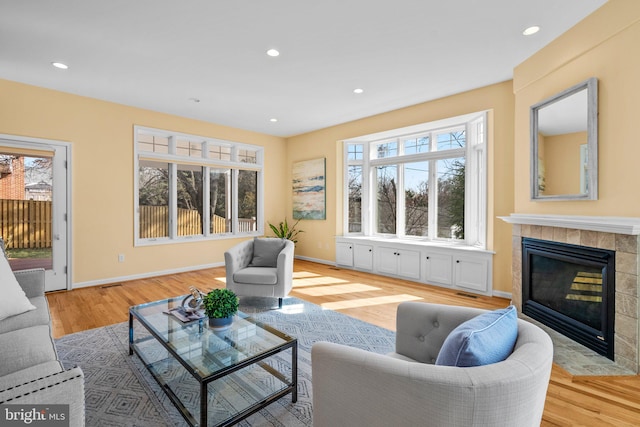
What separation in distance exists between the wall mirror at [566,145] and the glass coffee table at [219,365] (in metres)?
2.81

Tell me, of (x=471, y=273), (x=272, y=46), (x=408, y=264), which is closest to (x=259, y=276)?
(x=272, y=46)

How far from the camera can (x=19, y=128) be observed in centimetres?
393

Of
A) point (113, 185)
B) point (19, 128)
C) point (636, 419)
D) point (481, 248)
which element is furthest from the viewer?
point (113, 185)

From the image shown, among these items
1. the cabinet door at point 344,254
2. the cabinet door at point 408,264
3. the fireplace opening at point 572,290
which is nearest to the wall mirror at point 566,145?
the fireplace opening at point 572,290

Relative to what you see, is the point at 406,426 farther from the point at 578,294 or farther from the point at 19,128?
the point at 19,128

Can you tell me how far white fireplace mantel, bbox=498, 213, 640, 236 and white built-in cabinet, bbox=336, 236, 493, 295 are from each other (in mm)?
1123

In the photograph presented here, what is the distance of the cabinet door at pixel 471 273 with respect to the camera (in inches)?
162

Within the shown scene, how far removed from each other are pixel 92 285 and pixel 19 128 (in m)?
2.31

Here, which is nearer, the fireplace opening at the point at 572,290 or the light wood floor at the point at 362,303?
the light wood floor at the point at 362,303

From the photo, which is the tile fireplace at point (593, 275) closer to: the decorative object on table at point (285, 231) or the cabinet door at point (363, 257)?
the cabinet door at point (363, 257)

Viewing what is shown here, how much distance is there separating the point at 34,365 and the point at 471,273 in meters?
4.46

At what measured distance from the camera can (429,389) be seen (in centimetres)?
94

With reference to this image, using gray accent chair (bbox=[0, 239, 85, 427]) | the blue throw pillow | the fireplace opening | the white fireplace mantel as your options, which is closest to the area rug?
gray accent chair (bbox=[0, 239, 85, 427])

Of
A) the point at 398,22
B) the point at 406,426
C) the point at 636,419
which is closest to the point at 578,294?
the point at 636,419
